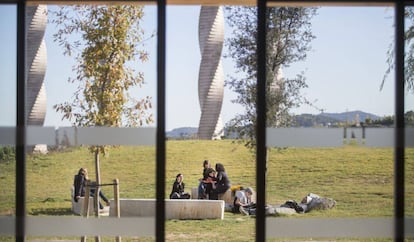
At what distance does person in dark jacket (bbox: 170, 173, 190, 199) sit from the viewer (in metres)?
9.17

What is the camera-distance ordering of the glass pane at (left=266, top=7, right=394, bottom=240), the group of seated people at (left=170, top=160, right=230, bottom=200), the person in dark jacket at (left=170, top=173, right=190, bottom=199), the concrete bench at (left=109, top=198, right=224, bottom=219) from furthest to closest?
1. the group of seated people at (left=170, top=160, right=230, bottom=200)
2. the person in dark jacket at (left=170, top=173, right=190, bottom=199)
3. the concrete bench at (left=109, top=198, right=224, bottom=219)
4. the glass pane at (left=266, top=7, right=394, bottom=240)

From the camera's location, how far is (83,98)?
552cm

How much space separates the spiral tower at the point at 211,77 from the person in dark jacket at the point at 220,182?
67cm

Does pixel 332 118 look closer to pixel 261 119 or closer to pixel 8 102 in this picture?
pixel 261 119

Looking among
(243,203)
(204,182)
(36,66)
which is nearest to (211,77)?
(204,182)

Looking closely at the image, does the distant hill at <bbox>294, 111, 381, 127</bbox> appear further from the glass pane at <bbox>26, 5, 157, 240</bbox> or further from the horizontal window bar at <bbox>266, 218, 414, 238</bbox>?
the glass pane at <bbox>26, 5, 157, 240</bbox>

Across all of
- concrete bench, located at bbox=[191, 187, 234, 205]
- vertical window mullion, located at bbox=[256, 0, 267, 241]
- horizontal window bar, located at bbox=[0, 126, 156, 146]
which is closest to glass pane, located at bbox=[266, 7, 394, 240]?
vertical window mullion, located at bbox=[256, 0, 267, 241]

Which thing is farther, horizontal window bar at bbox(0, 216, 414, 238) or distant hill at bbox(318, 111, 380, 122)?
distant hill at bbox(318, 111, 380, 122)

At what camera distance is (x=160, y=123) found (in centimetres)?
421

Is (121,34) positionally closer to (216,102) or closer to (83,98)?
(83,98)

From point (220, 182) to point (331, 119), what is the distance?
14.8 feet

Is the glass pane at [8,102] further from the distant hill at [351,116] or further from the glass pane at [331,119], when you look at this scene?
the distant hill at [351,116]

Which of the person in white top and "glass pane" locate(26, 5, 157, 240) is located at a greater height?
"glass pane" locate(26, 5, 157, 240)

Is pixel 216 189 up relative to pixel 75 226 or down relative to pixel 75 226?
down
